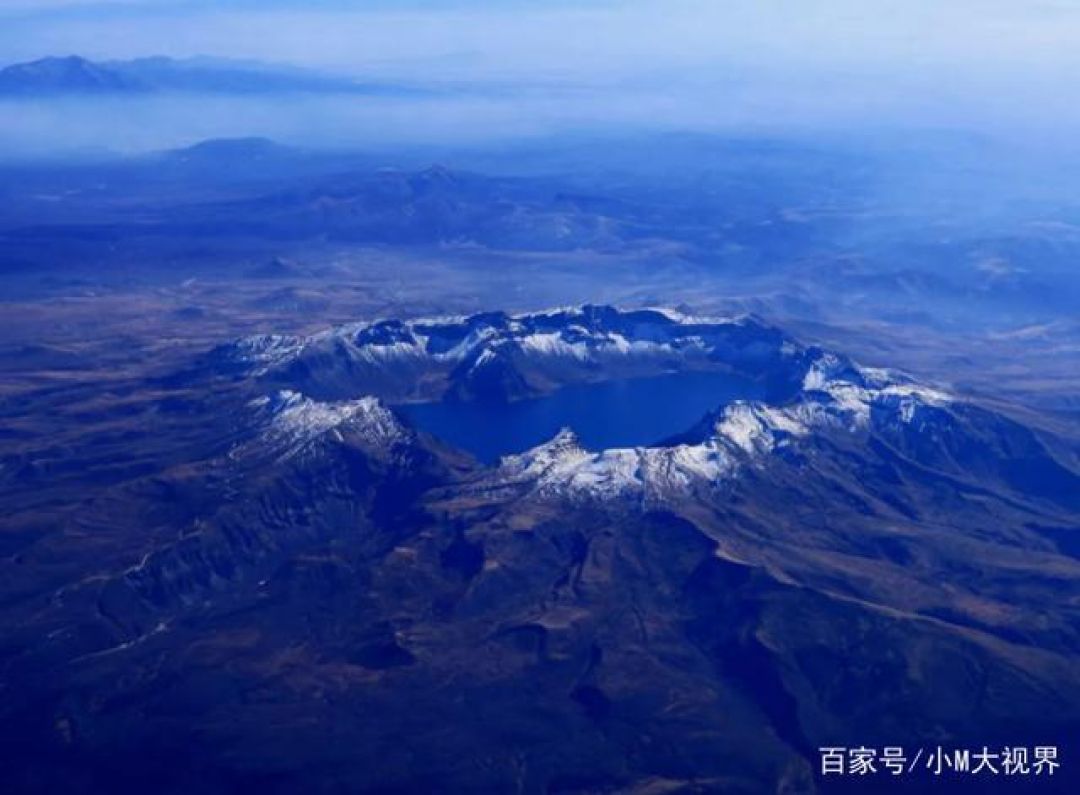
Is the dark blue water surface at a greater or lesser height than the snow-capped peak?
lesser

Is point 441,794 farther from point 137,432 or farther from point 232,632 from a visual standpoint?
point 137,432

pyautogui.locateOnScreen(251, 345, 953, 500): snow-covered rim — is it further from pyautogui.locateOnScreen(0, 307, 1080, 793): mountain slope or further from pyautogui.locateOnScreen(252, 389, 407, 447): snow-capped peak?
pyautogui.locateOnScreen(0, 307, 1080, 793): mountain slope

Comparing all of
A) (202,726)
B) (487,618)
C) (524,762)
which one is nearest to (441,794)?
(524,762)

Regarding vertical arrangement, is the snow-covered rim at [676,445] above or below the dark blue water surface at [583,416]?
above

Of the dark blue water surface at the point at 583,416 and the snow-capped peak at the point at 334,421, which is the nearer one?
the snow-capped peak at the point at 334,421

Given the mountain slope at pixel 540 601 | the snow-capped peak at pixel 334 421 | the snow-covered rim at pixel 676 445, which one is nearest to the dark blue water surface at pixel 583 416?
the snow-capped peak at pixel 334 421

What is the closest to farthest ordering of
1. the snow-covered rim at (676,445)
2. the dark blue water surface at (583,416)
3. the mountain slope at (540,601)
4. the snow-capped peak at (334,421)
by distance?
the mountain slope at (540,601)
the snow-covered rim at (676,445)
the snow-capped peak at (334,421)
the dark blue water surface at (583,416)

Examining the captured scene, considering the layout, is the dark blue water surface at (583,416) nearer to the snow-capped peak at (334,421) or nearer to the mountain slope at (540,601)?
the snow-capped peak at (334,421)

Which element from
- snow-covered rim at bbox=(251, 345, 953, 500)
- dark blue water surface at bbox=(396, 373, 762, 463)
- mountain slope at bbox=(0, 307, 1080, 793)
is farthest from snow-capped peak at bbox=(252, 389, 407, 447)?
dark blue water surface at bbox=(396, 373, 762, 463)

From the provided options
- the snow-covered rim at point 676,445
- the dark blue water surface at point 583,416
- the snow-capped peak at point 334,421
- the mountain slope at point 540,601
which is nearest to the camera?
the mountain slope at point 540,601
